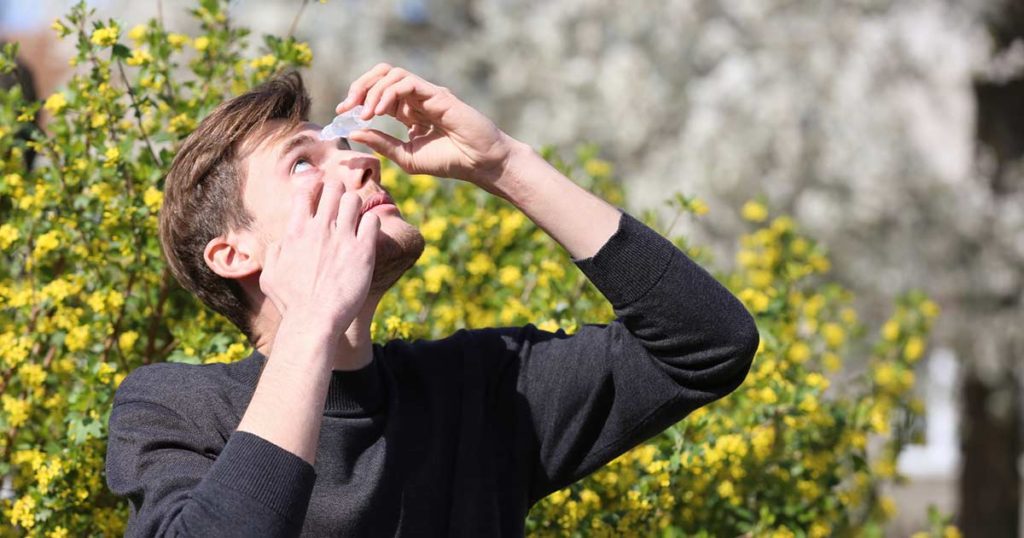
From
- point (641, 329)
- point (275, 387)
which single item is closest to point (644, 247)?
point (641, 329)

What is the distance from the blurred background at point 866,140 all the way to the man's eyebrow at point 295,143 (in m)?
4.68

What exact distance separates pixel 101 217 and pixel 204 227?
66 centimetres

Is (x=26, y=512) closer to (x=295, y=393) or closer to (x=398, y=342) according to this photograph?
(x=398, y=342)

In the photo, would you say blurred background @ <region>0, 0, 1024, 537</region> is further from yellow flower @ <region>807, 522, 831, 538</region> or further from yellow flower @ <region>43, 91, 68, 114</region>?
yellow flower @ <region>43, 91, 68, 114</region>

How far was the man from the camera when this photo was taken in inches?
69.2

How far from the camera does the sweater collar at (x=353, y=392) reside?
1908mm

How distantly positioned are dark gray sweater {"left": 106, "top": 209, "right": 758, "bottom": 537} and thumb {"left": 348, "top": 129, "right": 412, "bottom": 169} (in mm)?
314

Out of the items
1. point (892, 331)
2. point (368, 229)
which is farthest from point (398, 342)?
point (892, 331)

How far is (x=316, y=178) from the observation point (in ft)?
6.36

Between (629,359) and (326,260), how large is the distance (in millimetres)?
563

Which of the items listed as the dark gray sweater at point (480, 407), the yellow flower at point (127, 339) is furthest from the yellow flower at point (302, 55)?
the dark gray sweater at point (480, 407)

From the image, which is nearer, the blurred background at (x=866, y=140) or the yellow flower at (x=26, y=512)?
the yellow flower at (x=26, y=512)

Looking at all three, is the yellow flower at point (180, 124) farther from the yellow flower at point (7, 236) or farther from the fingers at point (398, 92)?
the fingers at point (398, 92)

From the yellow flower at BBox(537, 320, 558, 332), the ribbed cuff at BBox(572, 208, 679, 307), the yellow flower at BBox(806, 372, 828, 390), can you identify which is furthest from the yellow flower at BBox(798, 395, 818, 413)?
the ribbed cuff at BBox(572, 208, 679, 307)
